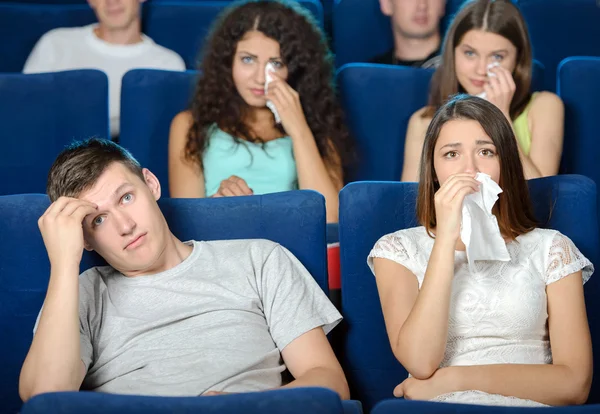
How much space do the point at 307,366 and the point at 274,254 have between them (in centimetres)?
22

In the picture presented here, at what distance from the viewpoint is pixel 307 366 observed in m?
1.47

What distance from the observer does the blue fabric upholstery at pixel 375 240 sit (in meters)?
1.62

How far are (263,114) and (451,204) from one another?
1.00 m

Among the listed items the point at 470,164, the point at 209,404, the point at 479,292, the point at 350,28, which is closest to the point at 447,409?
the point at 209,404

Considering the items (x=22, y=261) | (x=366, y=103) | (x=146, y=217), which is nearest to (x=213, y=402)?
(x=146, y=217)

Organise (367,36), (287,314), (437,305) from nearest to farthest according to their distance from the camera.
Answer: (437,305)
(287,314)
(367,36)

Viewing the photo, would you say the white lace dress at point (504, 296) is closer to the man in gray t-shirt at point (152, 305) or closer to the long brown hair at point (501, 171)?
the long brown hair at point (501, 171)

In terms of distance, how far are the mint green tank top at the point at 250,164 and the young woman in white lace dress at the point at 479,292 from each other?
2.28 feet

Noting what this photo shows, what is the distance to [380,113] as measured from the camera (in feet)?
7.80

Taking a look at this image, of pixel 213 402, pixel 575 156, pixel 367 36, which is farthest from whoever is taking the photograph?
pixel 367 36

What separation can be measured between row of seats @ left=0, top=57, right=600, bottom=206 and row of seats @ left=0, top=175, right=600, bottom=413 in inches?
24.1

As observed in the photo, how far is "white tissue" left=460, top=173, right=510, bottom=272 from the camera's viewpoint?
1.47m

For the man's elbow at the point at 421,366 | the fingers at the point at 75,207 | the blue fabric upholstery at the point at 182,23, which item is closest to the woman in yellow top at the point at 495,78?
the blue fabric upholstery at the point at 182,23

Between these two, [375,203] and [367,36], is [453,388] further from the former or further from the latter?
[367,36]
